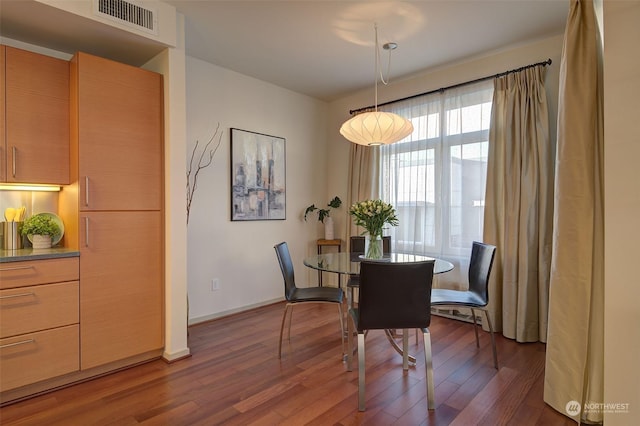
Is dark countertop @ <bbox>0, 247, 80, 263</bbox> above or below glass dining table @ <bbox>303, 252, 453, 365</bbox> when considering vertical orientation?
above

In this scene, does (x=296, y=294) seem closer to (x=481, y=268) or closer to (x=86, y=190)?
(x=481, y=268)

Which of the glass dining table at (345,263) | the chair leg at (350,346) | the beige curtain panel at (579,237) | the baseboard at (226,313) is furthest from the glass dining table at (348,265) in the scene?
the baseboard at (226,313)

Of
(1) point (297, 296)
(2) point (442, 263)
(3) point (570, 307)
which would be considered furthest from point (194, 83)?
(3) point (570, 307)

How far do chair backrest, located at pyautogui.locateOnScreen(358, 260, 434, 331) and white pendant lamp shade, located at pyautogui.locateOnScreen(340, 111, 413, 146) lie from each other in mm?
1229

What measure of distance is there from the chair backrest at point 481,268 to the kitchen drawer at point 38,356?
9.81ft

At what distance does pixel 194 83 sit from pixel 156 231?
5.56 feet

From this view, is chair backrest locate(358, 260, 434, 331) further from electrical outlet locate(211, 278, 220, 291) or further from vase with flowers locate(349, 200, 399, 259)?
electrical outlet locate(211, 278, 220, 291)

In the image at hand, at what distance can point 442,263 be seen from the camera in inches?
105

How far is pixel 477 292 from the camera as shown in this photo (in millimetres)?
2770

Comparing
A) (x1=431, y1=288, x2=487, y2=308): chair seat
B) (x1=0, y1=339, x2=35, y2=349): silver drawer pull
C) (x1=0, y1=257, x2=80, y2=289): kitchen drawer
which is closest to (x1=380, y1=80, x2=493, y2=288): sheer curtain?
(x1=431, y1=288, x2=487, y2=308): chair seat

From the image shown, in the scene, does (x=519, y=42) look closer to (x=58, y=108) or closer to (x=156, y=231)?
(x=156, y=231)

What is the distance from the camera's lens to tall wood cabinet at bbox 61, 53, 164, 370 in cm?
234

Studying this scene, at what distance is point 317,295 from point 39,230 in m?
2.10

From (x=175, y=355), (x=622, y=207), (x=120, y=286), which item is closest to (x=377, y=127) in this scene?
(x=622, y=207)
